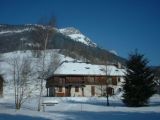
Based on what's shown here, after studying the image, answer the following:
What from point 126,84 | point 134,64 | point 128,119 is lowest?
point 128,119

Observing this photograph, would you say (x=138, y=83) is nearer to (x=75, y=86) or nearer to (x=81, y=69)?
(x=75, y=86)

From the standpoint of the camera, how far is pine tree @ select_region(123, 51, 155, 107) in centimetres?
3897

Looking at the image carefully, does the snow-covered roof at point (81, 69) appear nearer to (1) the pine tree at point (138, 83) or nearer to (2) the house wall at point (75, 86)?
(2) the house wall at point (75, 86)

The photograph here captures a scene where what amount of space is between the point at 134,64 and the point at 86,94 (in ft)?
109

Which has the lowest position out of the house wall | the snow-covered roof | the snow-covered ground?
the snow-covered ground

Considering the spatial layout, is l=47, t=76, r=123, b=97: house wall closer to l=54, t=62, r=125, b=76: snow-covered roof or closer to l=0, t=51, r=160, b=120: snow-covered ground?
l=54, t=62, r=125, b=76: snow-covered roof

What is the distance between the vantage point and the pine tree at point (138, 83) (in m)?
39.0

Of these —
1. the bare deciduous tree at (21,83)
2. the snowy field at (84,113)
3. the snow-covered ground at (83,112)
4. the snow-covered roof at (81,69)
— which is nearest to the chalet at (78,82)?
the snow-covered roof at (81,69)

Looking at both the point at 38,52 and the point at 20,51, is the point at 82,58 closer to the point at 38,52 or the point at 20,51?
the point at 20,51

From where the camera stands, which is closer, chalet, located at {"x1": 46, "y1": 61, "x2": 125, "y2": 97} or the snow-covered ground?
the snow-covered ground

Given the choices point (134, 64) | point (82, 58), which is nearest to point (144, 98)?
point (134, 64)

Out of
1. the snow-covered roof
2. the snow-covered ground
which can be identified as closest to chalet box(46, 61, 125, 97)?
the snow-covered roof

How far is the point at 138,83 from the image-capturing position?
39500 millimetres

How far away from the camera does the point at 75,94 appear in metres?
70.8
